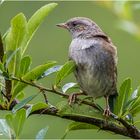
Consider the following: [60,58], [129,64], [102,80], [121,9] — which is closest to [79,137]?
[102,80]

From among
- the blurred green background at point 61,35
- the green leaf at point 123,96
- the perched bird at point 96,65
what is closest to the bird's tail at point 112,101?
the perched bird at point 96,65

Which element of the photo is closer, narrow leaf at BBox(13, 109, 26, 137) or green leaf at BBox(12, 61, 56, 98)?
narrow leaf at BBox(13, 109, 26, 137)

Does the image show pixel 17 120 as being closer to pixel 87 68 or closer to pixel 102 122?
pixel 102 122

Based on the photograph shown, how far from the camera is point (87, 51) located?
11.3 feet

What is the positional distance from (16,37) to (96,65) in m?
0.84

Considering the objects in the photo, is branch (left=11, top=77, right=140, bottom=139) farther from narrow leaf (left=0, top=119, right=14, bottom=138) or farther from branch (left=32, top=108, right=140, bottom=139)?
narrow leaf (left=0, top=119, right=14, bottom=138)

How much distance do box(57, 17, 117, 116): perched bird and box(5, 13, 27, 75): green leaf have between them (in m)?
0.58

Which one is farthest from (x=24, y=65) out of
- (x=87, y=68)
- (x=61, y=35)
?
(x=61, y=35)

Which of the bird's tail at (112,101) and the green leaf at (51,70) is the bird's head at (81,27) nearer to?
the bird's tail at (112,101)

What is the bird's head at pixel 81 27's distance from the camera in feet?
12.6

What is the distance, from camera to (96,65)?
342 cm

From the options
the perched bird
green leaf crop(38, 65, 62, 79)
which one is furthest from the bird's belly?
green leaf crop(38, 65, 62, 79)

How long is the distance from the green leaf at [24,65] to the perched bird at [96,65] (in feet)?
2.17

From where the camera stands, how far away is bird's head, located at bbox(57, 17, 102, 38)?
3.84 m
